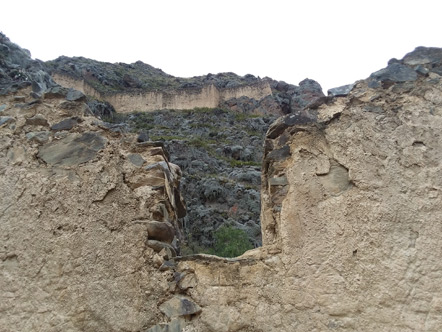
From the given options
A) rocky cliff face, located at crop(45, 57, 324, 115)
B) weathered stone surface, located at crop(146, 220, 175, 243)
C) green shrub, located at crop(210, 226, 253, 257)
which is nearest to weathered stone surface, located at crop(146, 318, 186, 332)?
weathered stone surface, located at crop(146, 220, 175, 243)

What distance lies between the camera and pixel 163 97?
98.8 feet

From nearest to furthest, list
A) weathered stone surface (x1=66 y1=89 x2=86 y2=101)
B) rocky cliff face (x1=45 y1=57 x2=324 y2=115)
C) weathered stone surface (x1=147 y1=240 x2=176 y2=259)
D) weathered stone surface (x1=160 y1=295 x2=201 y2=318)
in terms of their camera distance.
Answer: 1. weathered stone surface (x1=160 y1=295 x2=201 y2=318)
2. weathered stone surface (x1=147 y1=240 x2=176 y2=259)
3. weathered stone surface (x1=66 y1=89 x2=86 y2=101)
4. rocky cliff face (x1=45 y1=57 x2=324 y2=115)

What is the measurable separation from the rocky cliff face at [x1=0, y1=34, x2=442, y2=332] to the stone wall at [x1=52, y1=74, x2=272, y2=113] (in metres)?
26.4

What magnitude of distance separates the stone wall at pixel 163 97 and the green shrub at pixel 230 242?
1788cm

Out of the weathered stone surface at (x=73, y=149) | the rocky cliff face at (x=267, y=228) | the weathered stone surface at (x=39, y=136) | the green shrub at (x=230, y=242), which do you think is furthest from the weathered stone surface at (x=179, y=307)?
the green shrub at (x=230, y=242)

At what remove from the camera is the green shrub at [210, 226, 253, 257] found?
11.5 m

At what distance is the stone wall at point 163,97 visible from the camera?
29797mm

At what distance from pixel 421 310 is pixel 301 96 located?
2741 cm

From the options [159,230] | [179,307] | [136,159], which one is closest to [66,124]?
[136,159]

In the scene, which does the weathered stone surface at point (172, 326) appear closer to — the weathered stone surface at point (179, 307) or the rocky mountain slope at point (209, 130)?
the weathered stone surface at point (179, 307)

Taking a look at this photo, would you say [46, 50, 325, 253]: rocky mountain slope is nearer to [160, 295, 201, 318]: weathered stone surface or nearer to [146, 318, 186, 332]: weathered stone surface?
[160, 295, 201, 318]: weathered stone surface

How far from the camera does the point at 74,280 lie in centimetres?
288

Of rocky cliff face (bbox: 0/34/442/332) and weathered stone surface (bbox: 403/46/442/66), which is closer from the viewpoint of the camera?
rocky cliff face (bbox: 0/34/442/332)

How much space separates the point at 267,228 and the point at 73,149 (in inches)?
57.7
